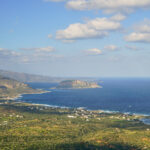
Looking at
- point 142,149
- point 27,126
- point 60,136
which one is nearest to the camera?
point 142,149

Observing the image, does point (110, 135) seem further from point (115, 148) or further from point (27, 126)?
point (27, 126)

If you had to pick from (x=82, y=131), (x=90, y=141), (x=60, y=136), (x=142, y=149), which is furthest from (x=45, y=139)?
(x=142, y=149)

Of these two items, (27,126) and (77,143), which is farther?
(27,126)

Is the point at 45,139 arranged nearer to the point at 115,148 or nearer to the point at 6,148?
the point at 6,148

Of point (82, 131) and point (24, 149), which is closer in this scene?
point (24, 149)

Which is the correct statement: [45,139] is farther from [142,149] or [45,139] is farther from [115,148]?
[142,149]

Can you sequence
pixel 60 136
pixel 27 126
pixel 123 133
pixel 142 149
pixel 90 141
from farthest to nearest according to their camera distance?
pixel 27 126
pixel 123 133
pixel 60 136
pixel 90 141
pixel 142 149

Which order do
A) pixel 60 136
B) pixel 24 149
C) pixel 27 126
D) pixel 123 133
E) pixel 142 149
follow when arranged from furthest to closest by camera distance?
pixel 27 126
pixel 123 133
pixel 60 136
pixel 142 149
pixel 24 149

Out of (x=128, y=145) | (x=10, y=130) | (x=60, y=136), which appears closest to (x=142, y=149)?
(x=128, y=145)

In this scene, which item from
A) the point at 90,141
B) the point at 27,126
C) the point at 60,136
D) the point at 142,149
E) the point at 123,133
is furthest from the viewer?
the point at 27,126
